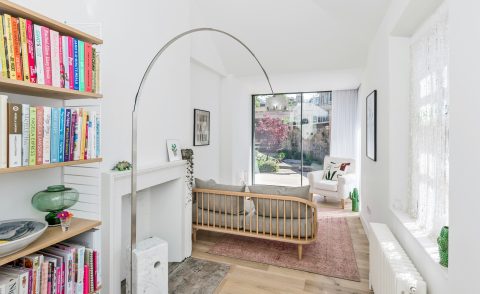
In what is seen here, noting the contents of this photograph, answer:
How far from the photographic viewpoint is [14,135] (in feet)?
3.68

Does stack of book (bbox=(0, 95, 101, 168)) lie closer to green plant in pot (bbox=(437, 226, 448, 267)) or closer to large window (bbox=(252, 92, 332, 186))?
green plant in pot (bbox=(437, 226, 448, 267))

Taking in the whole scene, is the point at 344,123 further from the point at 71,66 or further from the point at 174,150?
the point at 71,66

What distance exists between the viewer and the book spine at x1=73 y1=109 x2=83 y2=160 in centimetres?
142

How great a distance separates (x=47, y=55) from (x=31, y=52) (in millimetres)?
68

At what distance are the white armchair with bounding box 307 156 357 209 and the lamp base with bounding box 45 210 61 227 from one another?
188 inches

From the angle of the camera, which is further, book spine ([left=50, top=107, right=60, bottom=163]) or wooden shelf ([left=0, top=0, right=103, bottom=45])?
book spine ([left=50, top=107, right=60, bottom=163])

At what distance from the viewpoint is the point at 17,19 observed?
1136mm

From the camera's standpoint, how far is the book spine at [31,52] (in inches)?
46.4

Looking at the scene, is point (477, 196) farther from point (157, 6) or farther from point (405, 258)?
point (157, 6)

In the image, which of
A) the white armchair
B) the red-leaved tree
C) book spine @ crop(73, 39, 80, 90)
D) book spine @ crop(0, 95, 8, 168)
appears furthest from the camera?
the red-leaved tree

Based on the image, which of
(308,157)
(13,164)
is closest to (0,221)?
(13,164)

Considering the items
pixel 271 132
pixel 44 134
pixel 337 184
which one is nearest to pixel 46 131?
pixel 44 134

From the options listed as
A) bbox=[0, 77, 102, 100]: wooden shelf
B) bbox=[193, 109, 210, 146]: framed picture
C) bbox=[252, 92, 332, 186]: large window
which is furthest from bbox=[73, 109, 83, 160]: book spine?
bbox=[252, 92, 332, 186]: large window

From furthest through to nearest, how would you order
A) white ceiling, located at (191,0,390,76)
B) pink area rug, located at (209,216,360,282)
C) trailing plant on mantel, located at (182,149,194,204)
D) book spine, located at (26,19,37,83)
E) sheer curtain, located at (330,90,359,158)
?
sheer curtain, located at (330,90,359,158) → white ceiling, located at (191,0,390,76) → trailing plant on mantel, located at (182,149,194,204) → pink area rug, located at (209,216,360,282) → book spine, located at (26,19,37,83)
